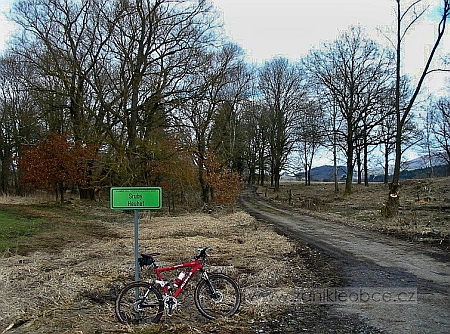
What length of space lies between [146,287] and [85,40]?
22.9 metres

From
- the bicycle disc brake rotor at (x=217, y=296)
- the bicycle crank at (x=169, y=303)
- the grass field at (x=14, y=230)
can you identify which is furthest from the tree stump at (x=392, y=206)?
the bicycle crank at (x=169, y=303)

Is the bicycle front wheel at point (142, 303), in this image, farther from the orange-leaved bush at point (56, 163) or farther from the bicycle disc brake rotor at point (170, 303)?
the orange-leaved bush at point (56, 163)

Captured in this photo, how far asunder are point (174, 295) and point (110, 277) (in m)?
2.96

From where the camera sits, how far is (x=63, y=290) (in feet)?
24.6

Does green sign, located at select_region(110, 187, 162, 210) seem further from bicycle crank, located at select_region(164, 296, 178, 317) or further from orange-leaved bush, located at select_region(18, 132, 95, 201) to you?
orange-leaved bush, located at select_region(18, 132, 95, 201)

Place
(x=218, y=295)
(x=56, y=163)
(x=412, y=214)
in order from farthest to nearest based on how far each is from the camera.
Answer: (x=56, y=163) < (x=412, y=214) < (x=218, y=295)

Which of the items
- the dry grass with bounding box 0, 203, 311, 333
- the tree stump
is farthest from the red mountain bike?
the tree stump

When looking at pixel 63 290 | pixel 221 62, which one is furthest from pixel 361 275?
pixel 221 62

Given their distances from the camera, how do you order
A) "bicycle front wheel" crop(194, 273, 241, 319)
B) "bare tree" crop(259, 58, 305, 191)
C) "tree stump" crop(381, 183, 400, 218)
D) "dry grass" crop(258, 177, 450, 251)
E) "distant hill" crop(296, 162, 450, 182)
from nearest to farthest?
"bicycle front wheel" crop(194, 273, 241, 319), "dry grass" crop(258, 177, 450, 251), "tree stump" crop(381, 183, 400, 218), "bare tree" crop(259, 58, 305, 191), "distant hill" crop(296, 162, 450, 182)

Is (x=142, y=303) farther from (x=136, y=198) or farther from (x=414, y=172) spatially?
(x=414, y=172)

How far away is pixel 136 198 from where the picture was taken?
5961 millimetres

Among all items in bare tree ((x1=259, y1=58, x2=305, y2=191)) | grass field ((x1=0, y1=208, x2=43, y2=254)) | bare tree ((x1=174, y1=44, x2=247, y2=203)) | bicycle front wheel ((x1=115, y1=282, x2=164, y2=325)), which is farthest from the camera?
bare tree ((x1=259, y1=58, x2=305, y2=191))

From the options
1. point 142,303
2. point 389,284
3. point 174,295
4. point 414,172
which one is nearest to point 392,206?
point 389,284

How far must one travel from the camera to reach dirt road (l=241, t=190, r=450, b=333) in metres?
6.05
